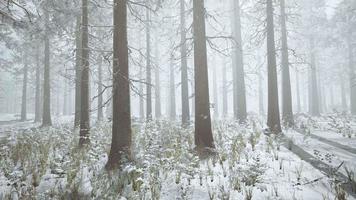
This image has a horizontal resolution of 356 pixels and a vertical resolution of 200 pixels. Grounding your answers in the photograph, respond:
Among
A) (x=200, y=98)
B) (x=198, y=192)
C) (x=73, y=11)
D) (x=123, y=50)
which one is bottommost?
(x=198, y=192)

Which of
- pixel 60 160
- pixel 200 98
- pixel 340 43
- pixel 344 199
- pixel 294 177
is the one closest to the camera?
pixel 344 199

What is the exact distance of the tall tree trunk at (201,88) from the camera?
27.8 feet

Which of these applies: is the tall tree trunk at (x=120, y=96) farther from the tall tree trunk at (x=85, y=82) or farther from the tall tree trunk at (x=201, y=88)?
the tall tree trunk at (x=85, y=82)

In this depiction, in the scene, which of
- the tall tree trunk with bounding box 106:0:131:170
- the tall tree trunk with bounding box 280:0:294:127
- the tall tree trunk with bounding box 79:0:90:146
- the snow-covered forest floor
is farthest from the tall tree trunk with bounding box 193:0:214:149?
the tall tree trunk with bounding box 280:0:294:127

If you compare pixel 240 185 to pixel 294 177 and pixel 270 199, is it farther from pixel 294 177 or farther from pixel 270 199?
pixel 294 177

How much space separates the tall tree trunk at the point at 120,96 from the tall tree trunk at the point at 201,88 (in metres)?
2.24

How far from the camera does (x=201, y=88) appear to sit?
860 centimetres

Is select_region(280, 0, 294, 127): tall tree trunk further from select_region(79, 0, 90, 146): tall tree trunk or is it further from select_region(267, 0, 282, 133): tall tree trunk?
select_region(79, 0, 90, 146): tall tree trunk

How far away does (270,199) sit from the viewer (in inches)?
196

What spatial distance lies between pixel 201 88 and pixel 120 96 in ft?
8.48

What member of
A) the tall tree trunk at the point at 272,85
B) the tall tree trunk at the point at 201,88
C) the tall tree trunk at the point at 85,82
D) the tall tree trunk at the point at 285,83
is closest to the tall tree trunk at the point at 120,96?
the tall tree trunk at the point at 201,88

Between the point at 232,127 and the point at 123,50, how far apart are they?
727 centimetres

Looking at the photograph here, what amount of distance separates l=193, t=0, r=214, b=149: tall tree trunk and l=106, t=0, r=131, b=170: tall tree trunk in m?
2.24

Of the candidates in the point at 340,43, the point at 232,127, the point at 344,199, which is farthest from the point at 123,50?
the point at 340,43
